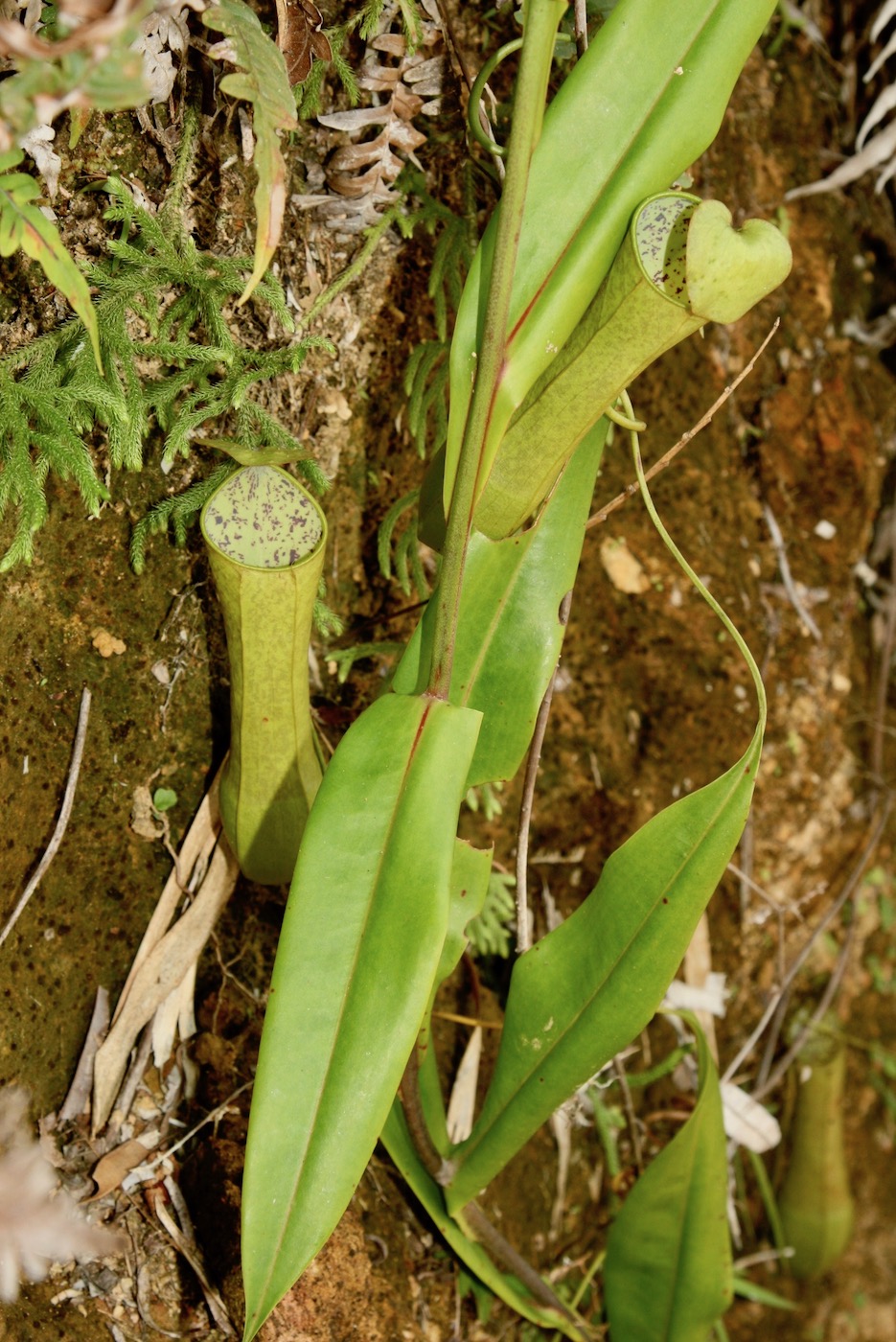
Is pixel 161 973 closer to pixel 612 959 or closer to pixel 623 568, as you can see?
pixel 612 959

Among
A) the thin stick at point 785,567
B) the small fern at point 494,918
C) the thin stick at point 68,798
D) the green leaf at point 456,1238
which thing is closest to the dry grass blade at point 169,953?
the thin stick at point 68,798

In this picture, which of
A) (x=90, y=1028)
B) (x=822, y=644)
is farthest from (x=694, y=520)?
(x=90, y=1028)

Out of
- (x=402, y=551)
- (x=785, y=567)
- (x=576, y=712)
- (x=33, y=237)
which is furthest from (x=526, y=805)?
(x=785, y=567)

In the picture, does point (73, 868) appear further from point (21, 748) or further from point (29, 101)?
point (29, 101)

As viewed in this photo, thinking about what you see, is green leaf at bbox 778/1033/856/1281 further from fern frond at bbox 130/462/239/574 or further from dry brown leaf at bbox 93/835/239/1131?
fern frond at bbox 130/462/239/574

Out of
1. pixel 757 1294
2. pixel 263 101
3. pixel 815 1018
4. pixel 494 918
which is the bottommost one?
pixel 757 1294

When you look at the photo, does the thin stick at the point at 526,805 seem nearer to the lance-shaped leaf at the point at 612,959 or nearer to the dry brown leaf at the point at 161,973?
the lance-shaped leaf at the point at 612,959
